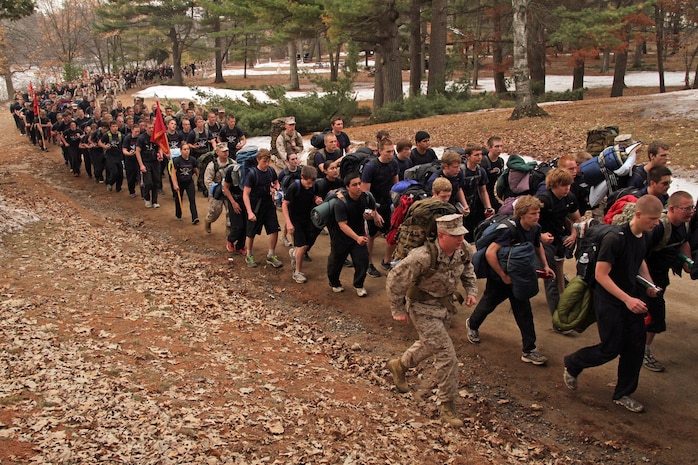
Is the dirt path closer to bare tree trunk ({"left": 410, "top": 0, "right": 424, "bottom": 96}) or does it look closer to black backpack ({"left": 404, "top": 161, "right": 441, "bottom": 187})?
black backpack ({"left": 404, "top": 161, "right": 441, "bottom": 187})

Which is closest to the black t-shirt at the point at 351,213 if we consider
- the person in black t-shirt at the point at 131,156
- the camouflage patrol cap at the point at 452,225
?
the camouflage patrol cap at the point at 452,225

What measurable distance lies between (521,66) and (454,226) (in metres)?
14.9

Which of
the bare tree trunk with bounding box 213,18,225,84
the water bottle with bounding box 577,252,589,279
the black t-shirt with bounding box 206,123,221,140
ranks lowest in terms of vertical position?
the water bottle with bounding box 577,252,589,279

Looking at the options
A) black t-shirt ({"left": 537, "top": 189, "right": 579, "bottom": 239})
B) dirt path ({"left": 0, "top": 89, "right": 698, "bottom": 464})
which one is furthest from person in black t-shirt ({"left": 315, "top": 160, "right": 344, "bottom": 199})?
black t-shirt ({"left": 537, "top": 189, "right": 579, "bottom": 239})

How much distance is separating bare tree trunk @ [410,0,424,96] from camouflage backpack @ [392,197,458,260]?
20708 millimetres

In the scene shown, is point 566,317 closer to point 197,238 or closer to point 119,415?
point 119,415

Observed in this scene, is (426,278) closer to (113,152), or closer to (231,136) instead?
(231,136)

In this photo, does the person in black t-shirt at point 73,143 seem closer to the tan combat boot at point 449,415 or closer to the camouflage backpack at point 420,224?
the camouflage backpack at point 420,224

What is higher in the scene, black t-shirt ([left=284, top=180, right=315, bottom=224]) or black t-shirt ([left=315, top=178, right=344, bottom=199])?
black t-shirt ([left=315, top=178, right=344, bottom=199])

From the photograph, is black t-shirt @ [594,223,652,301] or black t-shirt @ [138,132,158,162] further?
black t-shirt @ [138,132,158,162]

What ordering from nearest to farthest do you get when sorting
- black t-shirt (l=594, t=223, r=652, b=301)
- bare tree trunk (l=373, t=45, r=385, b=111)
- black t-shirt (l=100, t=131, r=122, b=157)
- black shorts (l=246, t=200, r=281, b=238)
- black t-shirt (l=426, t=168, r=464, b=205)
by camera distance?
black t-shirt (l=594, t=223, r=652, b=301)
black t-shirt (l=426, t=168, r=464, b=205)
black shorts (l=246, t=200, r=281, b=238)
black t-shirt (l=100, t=131, r=122, b=157)
bare tree trunk (l=373, t=45, r=385, b=111)

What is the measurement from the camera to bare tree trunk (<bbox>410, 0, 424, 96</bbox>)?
25.4 m

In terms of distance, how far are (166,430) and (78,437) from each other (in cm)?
67

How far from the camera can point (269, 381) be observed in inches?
243
